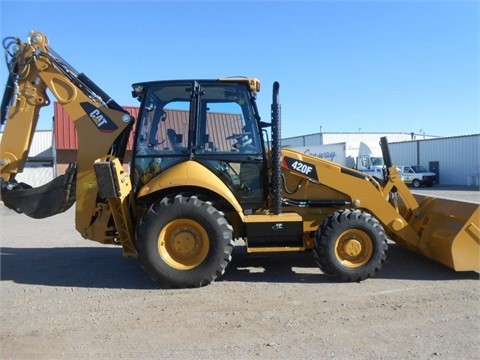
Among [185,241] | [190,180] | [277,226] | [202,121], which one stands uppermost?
[202,121]

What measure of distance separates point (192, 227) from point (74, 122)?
221 centimetres

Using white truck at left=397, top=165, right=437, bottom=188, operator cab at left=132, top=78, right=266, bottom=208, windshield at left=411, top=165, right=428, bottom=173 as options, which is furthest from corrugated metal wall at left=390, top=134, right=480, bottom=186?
operator cab at left=132, top=78, right=266, bottom=208

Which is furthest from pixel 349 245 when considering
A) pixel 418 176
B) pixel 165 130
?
pixel 418 176

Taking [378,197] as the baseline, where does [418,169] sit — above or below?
above

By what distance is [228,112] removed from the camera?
20.4 feet

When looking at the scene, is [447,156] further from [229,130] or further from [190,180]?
[190,180]

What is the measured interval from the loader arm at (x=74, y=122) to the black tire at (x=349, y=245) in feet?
9.44

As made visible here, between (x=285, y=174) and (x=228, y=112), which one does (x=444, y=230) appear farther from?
(x=228, y=112)

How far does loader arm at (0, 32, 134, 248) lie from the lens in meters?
6.11

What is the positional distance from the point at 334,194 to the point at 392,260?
155cm

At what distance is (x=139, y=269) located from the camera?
22.2 feet

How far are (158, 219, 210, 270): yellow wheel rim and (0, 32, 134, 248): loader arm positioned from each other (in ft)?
2.85

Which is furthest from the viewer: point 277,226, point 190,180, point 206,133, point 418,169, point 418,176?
point 418,169

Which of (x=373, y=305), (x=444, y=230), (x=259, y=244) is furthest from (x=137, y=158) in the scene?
(x=444, y=230)
